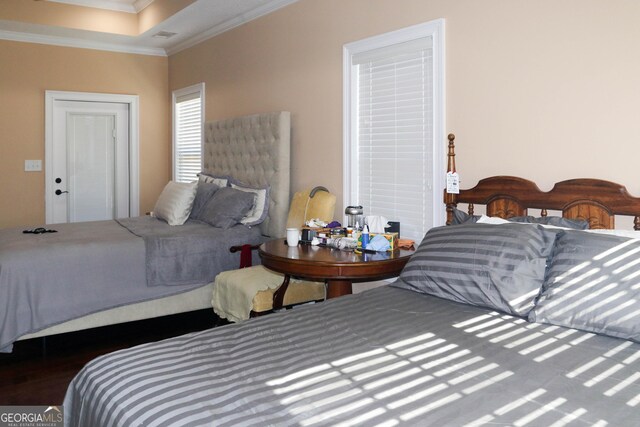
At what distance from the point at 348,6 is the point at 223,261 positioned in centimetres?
203

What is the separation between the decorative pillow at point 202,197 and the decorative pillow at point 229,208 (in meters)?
0.20

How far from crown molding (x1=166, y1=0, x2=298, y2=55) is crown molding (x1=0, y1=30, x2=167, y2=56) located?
24 centimetres

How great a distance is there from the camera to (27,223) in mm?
5562

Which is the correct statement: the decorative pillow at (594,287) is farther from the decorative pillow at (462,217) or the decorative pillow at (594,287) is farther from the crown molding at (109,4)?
the crown molding at (109,4)

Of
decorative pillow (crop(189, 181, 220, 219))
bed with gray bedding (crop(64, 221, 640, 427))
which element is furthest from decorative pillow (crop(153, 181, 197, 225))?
bed with gray bedding (crop(64, 221, 640, 427))

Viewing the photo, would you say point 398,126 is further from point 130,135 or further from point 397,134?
point 130,135

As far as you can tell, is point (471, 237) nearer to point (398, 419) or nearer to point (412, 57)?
point (398, 419)

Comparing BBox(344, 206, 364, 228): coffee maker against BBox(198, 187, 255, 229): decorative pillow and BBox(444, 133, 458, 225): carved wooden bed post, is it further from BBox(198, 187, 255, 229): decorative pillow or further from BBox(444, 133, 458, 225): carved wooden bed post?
BBox(198, 187, 255, 229): decorative pillow

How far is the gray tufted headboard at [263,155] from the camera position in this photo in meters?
4.00

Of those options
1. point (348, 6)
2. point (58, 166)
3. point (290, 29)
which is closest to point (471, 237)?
point (348, 6)

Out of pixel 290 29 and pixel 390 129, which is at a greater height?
pixel 290 29

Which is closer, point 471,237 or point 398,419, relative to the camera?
point 398,419

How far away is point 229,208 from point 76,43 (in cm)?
305

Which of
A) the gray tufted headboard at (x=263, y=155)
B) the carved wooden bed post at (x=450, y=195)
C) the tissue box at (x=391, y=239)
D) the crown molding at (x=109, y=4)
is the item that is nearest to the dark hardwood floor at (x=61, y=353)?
the gray tufted headboard at (x=263, y=155)
